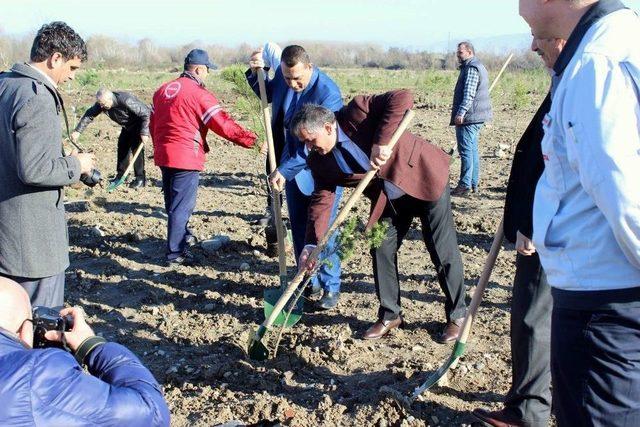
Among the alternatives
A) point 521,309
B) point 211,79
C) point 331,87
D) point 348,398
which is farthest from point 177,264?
point 211,79

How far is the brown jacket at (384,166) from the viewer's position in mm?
4129

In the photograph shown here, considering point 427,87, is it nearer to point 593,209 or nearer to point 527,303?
point 527,303

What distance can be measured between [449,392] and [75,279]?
366 cm

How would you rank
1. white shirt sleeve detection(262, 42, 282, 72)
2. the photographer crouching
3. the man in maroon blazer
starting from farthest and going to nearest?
white shirt sleeve detection(262, 42, 282, 72) < the man in maroon blazer < the photographer crouching

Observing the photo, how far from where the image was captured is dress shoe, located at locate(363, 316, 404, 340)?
14.9ft

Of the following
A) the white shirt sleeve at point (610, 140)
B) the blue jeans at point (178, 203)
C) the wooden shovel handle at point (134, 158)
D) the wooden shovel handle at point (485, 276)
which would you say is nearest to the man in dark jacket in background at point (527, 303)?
the wooden shovel handle at point (485, 276)

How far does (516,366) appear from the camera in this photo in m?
3.17

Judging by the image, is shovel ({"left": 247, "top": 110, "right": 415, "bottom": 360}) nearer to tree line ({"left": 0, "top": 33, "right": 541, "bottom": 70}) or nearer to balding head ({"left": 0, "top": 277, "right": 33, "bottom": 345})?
balding head ({"left": 0, "top": 277, "right": 33, "bottom": 345})

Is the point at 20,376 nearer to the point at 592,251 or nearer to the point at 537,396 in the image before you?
the point at 592,251

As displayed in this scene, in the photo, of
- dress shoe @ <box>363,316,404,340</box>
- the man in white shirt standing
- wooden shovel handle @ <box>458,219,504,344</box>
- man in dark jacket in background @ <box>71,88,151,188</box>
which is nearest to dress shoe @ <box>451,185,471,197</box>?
man in dark jacket in background @ <box>71,88,151,188</box>

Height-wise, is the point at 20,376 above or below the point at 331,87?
below

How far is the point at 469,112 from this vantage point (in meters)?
8.66

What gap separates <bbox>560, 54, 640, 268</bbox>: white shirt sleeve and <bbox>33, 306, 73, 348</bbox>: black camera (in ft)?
5.30

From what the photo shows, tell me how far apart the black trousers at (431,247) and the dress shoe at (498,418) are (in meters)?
1.15
